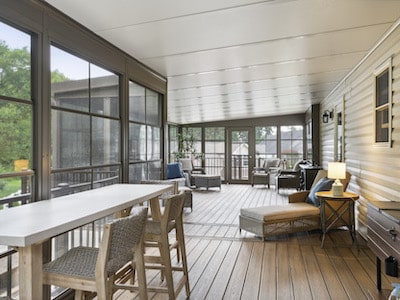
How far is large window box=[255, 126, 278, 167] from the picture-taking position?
11250 millimetres

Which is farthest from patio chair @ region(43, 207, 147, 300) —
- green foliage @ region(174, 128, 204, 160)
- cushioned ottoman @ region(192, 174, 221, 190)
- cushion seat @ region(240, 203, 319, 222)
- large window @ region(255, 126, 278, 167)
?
large window @ region(255, 126, 278, 167)

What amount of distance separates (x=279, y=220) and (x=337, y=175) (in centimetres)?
98

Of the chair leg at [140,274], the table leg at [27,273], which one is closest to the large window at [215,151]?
the chair leg at [140,274]

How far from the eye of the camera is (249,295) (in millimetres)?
2691

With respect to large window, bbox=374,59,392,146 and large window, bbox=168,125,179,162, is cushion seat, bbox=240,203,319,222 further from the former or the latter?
large window, bbox=168,125,179,162

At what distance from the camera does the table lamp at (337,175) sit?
4062 mm

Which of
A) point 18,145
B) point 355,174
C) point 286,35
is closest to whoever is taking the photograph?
point 18,145

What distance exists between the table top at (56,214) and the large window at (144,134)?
1.54 meters

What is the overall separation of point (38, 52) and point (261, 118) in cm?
963

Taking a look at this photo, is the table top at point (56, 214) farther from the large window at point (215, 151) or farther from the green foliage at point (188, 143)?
the large window at point (215, 151)

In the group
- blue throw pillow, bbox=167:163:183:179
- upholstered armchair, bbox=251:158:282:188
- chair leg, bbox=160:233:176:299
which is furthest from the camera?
upholstered armchair, bbox=251:158:282:188

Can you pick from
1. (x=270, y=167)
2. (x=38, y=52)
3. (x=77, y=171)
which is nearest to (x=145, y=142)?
(x=77, y=171)

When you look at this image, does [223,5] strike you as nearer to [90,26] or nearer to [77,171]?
[90,26]

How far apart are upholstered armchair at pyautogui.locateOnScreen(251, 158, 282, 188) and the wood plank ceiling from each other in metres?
5.01
